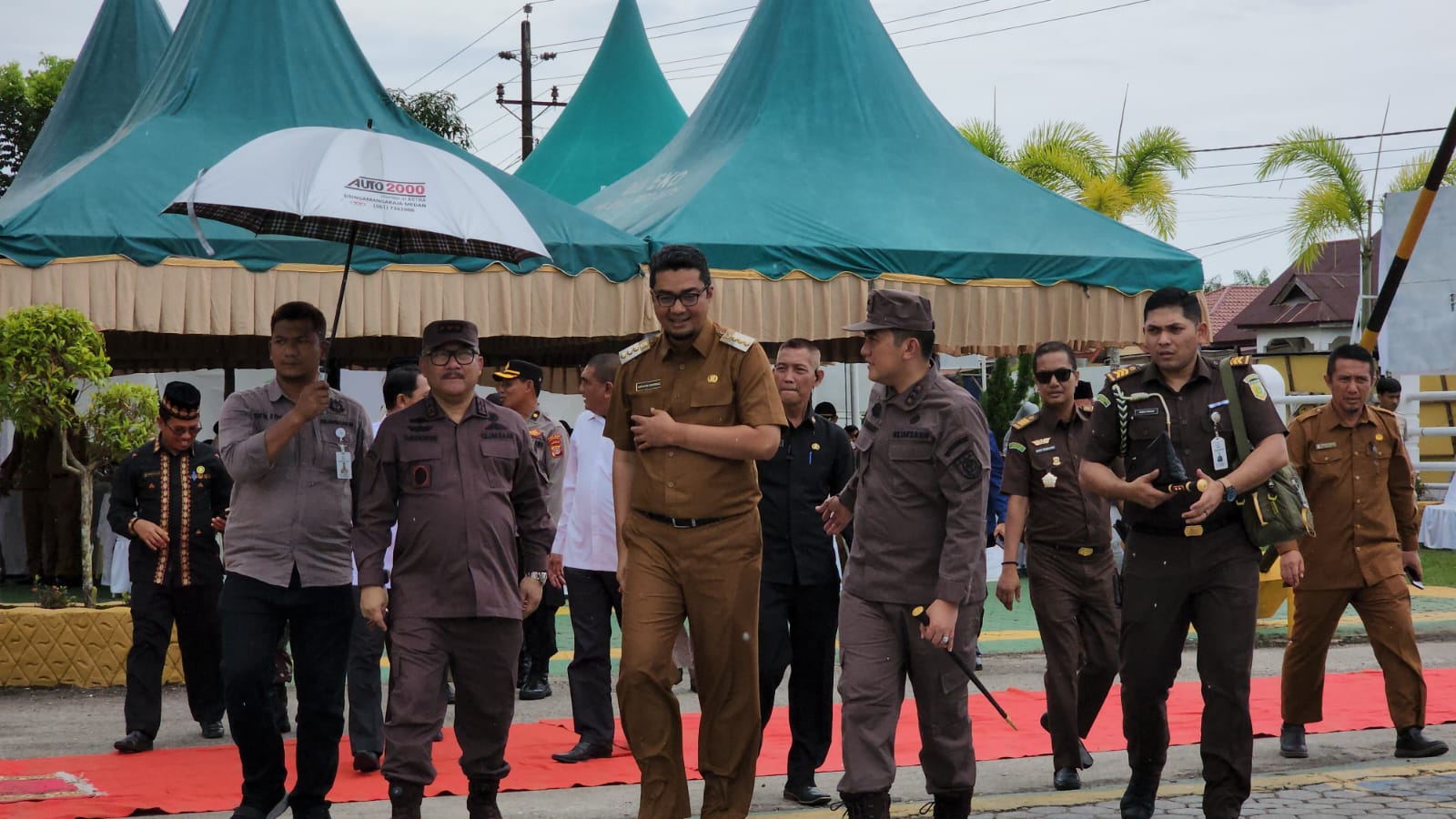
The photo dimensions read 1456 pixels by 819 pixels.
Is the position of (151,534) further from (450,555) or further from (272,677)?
(450,555)

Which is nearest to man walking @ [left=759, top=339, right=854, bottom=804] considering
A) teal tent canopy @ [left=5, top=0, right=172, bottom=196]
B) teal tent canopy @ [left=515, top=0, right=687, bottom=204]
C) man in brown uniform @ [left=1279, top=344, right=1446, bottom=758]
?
man in brown uniform @ [left=1279, top=344, right=1446, bottom=758]

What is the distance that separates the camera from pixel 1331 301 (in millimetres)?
60188

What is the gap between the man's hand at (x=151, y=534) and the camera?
8500 mm

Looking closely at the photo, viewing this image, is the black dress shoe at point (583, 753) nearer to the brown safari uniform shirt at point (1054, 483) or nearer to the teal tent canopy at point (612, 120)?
the brown safari uniform shirt at point (1054, 483)

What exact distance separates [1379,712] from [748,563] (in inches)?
199

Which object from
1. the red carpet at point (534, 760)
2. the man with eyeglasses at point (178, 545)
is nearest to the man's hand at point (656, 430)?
the red carpet at point (534, 760)

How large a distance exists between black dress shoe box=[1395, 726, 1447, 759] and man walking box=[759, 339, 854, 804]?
3013 millimetres

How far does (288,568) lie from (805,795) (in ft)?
7.78

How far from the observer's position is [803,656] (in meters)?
6.86

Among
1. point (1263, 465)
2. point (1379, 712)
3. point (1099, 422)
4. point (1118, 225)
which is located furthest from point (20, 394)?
point (1118, 225)

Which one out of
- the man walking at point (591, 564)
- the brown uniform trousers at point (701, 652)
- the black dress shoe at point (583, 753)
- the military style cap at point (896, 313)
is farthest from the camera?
the man walking at point (591, 564)

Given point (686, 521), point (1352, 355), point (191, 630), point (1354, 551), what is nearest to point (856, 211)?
point (1352, 355)

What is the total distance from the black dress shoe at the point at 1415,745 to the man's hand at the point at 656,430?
4343 millimetres

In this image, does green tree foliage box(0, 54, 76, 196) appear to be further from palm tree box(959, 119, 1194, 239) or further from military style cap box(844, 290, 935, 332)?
military style cap box(844, 290, 935, 332)
